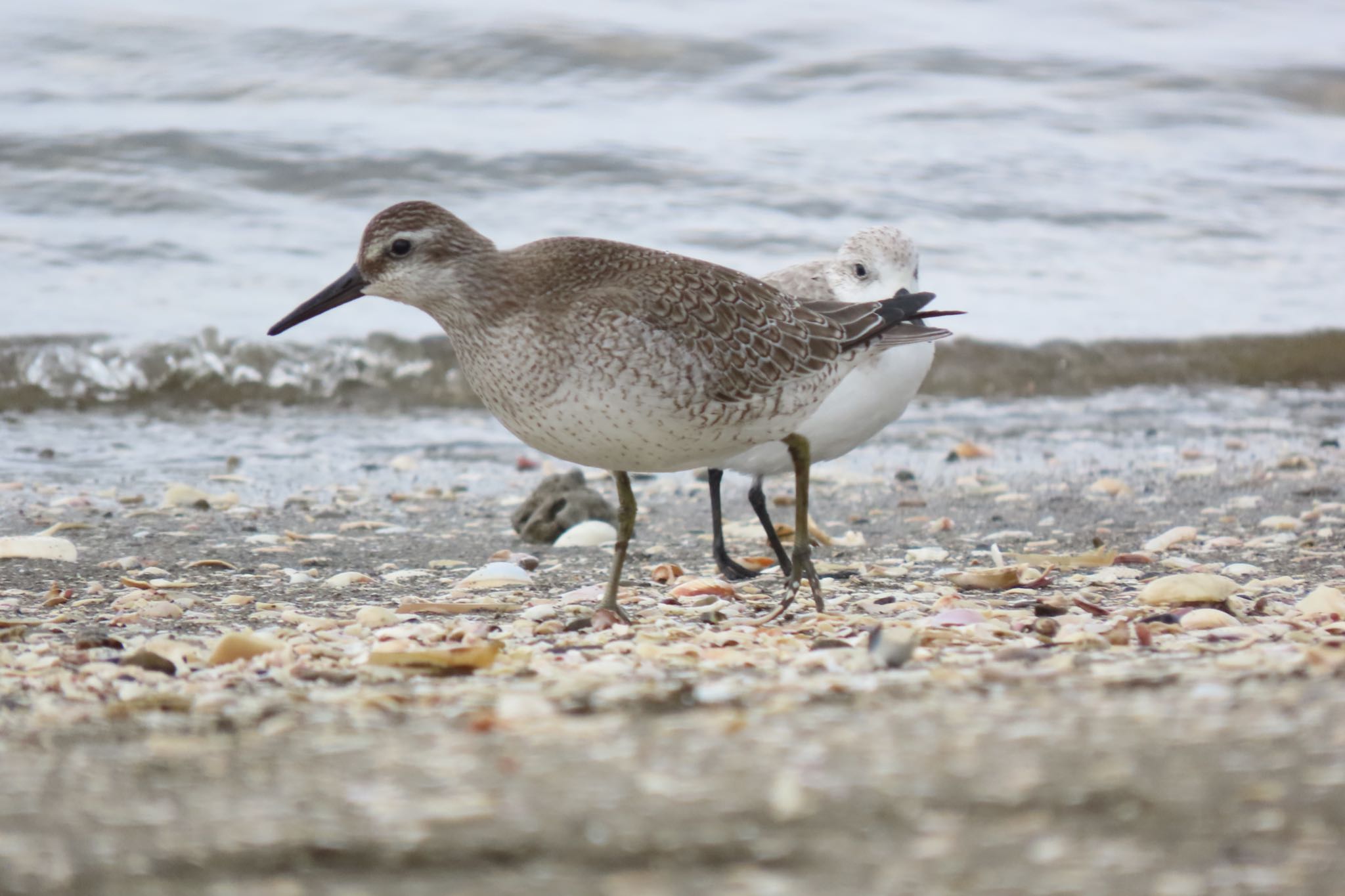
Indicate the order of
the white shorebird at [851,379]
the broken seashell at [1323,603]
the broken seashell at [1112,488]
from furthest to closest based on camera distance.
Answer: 1. the broken seashell at [1112,488]
2. the white shorebird at [851,379]
3. the broken seashell at [1323,603]

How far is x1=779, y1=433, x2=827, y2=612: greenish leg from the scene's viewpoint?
3.98 metres

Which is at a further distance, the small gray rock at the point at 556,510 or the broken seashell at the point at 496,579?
A: the small gray rock at the point at 556,510

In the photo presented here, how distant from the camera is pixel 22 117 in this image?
11.5 meters

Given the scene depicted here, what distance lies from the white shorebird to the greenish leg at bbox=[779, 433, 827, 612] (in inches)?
11.8

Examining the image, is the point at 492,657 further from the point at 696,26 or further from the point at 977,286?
the point at 696,26

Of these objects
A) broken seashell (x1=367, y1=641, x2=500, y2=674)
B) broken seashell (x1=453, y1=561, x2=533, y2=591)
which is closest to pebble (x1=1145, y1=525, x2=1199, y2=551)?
broken seashell (x1=453, y1=561, x2=533, y2=591)

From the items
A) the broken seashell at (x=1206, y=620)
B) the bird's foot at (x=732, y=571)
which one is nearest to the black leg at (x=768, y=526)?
the bird's foot at (x=732, y=571)

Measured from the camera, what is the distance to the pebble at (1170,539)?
4977 millimetres

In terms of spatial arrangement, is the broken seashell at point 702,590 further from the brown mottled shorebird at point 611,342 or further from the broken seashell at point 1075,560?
the broken seashell at point 1075,560

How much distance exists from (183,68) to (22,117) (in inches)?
72.0

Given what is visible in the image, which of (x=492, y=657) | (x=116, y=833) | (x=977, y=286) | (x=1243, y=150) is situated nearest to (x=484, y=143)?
(x=977, y=286)

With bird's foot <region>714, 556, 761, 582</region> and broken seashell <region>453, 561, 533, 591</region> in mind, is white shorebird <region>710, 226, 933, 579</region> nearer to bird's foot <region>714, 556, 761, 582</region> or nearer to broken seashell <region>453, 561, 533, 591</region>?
bird's foot <region>714, 556, 761, 582</region>

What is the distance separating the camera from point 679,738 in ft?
7.47

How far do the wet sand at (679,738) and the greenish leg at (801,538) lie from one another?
0.30ft
